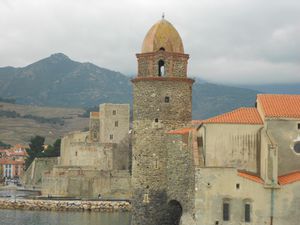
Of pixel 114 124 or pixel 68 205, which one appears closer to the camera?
pixel 68 205

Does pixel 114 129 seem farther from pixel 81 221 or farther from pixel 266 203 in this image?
pixel 266 203

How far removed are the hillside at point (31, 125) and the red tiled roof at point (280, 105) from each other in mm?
116317

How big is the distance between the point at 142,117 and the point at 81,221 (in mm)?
12295

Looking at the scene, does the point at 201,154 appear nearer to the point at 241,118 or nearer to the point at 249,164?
the point at 249,164

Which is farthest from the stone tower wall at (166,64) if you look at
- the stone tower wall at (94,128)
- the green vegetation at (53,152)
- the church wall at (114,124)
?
the green vegetation at (53,152)

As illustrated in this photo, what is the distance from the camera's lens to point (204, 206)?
30781 mm

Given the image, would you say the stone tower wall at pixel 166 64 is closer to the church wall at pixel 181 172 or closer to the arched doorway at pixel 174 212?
the church wall at pixel 181 172

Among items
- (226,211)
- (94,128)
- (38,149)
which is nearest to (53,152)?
(38,149)

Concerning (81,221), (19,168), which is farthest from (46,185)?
(19,168)

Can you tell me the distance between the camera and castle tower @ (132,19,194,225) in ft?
115

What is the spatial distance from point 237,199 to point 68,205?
2611cm

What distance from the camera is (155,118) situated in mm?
35156

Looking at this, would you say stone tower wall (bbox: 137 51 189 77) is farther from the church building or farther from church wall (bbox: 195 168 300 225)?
church wall (bbox: 195 168 300 225)

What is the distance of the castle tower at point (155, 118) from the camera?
3494cm
